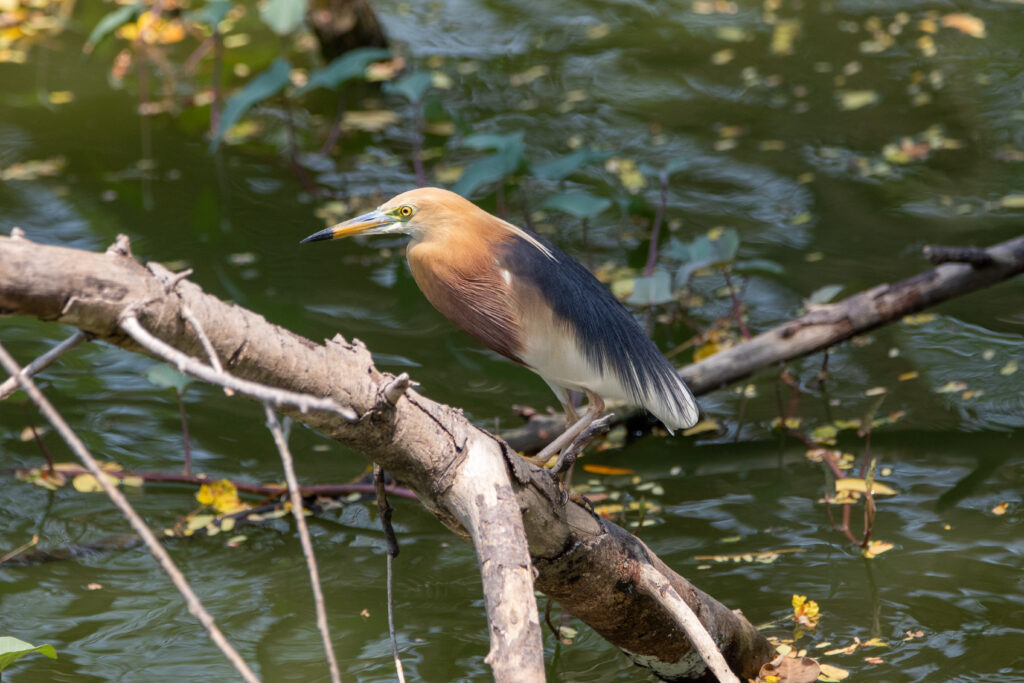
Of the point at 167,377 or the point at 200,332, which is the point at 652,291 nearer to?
the point at 167,377

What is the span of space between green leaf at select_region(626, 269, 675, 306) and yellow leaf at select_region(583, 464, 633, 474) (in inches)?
24.5

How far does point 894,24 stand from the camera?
7.29m

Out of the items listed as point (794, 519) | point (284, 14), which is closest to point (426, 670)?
point (794, 519)

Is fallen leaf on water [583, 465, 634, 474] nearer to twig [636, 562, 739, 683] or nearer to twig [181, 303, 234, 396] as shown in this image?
twig [636, 562, 739, 683]

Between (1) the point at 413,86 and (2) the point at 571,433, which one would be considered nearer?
(2) the point at 571,433

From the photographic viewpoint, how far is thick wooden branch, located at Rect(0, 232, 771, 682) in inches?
51.8

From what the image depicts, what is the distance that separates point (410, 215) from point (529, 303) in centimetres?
34

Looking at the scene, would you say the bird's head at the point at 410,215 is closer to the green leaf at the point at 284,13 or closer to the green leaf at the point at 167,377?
the green leaf at the point at 167,377

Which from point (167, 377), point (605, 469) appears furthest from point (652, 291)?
point (167, 377)

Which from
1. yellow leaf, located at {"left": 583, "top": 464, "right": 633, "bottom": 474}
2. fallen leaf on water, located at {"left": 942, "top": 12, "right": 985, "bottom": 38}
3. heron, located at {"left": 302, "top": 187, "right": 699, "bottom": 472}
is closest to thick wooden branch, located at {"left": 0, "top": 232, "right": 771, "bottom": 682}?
heron, located at {"left": 302, "top": 187, "right": 699, "bottom": 472}

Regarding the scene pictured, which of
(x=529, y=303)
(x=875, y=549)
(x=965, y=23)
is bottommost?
(x=875, y=549)

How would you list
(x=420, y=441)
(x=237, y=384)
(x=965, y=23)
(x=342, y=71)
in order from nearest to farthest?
1. (x=237, y=384)
2. (x=420, y=441)
3. (x=342, y=71)
4. (x=965, y=23)

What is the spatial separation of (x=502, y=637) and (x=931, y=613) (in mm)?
1863

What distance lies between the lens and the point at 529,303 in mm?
2398
